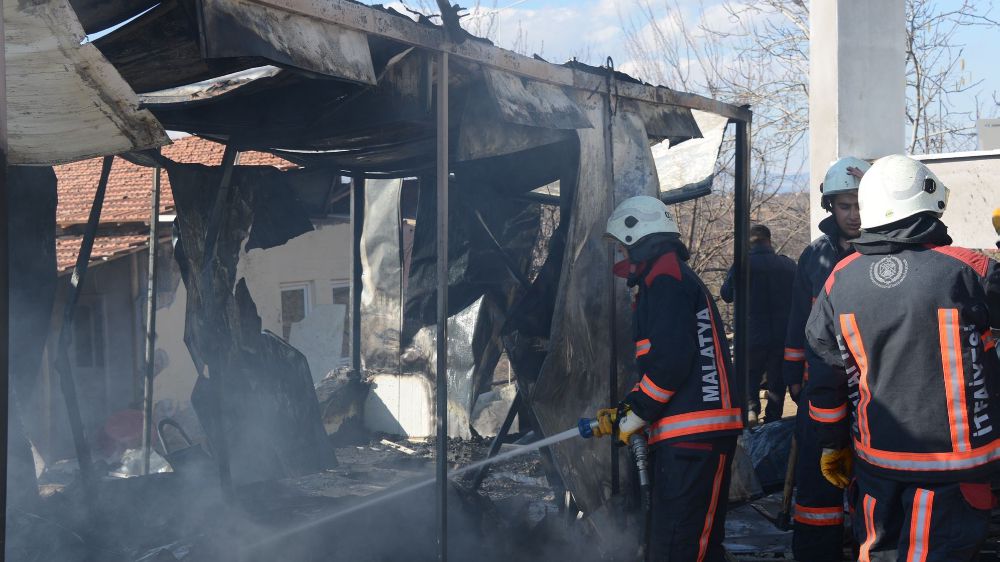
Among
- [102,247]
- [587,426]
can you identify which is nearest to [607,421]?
[587,426]

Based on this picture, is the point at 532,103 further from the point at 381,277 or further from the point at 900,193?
the point at 381,277

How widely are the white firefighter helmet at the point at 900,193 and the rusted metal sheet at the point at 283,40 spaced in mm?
2102

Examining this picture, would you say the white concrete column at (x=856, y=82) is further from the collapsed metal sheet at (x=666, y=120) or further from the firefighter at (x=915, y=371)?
the firefighter at (x=915, y=371)

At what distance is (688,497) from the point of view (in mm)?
3748

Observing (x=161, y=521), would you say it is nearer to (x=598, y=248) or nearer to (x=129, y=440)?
(x=598, y=248)

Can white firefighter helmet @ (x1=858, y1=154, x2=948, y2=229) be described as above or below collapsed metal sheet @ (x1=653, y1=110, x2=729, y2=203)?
below

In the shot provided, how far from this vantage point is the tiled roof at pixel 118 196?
33.9 ft

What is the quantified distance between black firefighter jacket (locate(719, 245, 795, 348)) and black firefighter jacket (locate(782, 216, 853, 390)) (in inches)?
127

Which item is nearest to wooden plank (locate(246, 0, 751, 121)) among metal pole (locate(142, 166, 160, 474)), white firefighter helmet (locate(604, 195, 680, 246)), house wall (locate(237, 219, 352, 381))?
white firefighter helmet (locate(604, 195, 680, 246))

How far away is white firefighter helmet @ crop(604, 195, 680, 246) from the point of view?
4.04 metres

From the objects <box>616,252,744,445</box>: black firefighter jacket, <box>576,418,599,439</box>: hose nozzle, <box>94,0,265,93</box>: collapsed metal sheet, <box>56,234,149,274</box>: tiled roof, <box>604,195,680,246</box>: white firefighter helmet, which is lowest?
<box>576,418,599,439</box>: hose nozzle

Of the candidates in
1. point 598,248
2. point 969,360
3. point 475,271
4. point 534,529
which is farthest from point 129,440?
point 969,360

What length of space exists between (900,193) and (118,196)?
428 inches

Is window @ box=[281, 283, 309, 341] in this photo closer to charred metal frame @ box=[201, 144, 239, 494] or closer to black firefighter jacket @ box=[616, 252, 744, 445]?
charred metal frame @ box=[201, 144, 239, 494]
